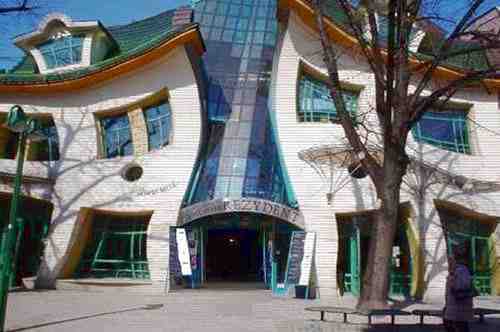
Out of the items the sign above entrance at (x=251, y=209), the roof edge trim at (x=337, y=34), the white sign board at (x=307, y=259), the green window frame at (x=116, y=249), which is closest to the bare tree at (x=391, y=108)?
the white sign board at (x=307, y=259)

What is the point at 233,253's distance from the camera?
2189 cm

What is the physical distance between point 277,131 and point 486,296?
824cm

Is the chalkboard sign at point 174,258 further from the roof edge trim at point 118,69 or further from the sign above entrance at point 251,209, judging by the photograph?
the roof edge trim at point 118,69

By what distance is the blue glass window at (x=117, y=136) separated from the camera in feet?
55.5

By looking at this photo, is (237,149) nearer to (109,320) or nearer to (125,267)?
(125,267)

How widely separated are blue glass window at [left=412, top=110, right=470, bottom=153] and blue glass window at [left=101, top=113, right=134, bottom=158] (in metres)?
9.87

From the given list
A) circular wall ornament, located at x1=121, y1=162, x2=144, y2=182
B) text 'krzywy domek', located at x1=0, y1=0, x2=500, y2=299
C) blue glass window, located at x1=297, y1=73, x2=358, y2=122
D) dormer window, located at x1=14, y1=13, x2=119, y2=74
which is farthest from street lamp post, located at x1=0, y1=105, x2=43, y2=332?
dormer window, located at x1=14, y1=13, x2=119, y2=74

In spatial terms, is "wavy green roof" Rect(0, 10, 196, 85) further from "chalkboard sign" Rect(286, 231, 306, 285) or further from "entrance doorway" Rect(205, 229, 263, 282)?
"entrance doorway" Rect(205, 229, 263, 282)

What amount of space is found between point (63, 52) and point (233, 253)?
36.0ft

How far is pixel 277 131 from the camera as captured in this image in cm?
1608

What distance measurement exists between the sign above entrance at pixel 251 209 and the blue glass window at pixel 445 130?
5282 mm

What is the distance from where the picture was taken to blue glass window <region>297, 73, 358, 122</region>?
651 inches

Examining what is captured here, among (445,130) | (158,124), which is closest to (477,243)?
(445,130)

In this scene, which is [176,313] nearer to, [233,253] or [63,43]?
[233,253]
